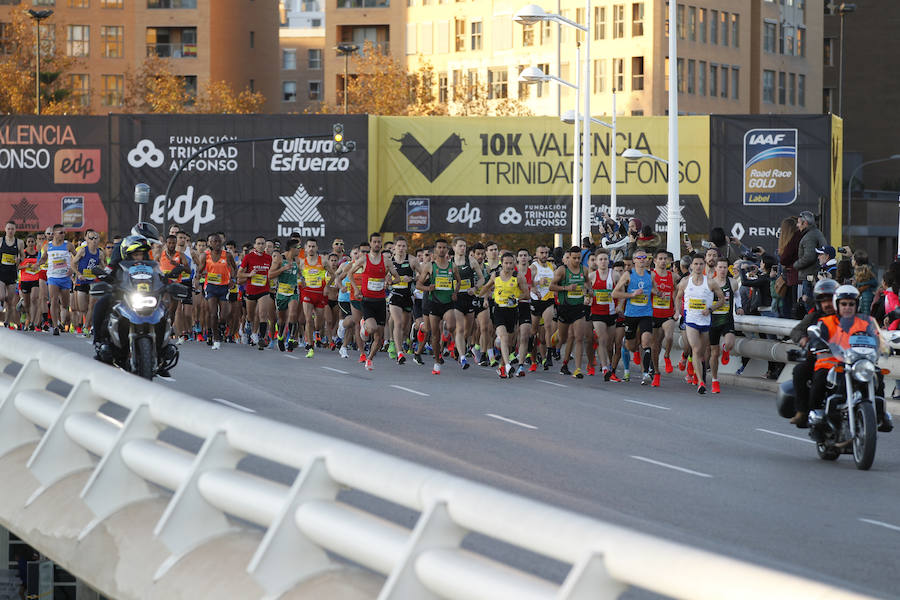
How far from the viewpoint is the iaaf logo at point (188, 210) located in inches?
1907

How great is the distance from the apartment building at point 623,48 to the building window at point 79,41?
15053 mm

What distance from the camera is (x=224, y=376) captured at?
20688 mm

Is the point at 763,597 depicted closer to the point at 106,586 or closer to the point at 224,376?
the point at 106,586

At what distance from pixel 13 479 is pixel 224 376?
12.2 m

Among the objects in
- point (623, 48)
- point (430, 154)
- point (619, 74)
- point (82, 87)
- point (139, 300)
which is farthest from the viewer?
point (82, 87)

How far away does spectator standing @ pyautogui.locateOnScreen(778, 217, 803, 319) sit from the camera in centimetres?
2269

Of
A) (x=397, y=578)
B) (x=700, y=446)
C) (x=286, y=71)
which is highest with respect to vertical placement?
(x=286, y=71)

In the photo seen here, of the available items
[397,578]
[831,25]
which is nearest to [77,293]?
[397,578]

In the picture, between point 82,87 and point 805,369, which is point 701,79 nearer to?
Result: point 82,87

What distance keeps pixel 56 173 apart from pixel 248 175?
5609mm

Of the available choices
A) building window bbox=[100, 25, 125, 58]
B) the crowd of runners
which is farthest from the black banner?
building window bbox=[100, 25, 125, 58]

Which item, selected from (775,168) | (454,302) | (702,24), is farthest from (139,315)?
(702,24)

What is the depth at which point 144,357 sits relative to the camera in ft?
51.4

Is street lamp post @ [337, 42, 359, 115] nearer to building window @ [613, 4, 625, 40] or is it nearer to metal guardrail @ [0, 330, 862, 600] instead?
building window @ [613, 4, 625, 40]
